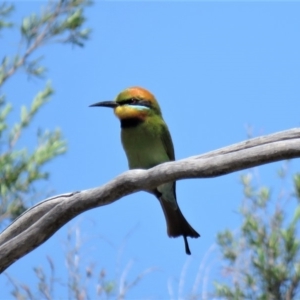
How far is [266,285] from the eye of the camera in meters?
3.30

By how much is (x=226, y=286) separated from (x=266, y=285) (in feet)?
0.49

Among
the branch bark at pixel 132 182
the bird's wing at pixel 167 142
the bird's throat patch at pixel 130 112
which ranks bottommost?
the branch bark at pixel 132 182

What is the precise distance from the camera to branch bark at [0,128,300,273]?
1.71 meters

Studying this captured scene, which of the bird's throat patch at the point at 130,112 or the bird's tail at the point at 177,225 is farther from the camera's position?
the bird's throat patch at the point at 130,112

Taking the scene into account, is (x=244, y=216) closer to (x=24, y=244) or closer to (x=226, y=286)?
(x=226, y=286)

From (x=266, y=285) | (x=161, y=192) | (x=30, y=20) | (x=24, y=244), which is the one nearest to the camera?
(x=24, y=244)

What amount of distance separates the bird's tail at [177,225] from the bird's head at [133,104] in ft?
1.24

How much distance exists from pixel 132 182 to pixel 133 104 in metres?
1.24

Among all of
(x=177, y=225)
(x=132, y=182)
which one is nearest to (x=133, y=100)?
(x=177, y=225)

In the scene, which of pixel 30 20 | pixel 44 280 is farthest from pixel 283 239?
pixel 30 20

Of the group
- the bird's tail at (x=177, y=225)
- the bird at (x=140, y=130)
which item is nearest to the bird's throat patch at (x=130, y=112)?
the bird at (x=140, y=130)

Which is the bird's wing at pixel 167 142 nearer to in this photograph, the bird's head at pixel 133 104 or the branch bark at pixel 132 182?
the bird's head at pixel 133 104

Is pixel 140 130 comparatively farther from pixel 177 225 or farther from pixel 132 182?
pixel 132 182

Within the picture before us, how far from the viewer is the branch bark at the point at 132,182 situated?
1712 mm
